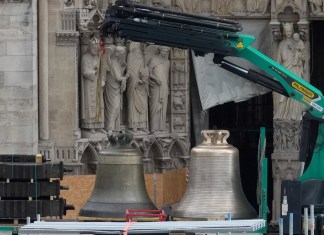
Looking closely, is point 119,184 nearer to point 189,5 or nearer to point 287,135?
point 287,135

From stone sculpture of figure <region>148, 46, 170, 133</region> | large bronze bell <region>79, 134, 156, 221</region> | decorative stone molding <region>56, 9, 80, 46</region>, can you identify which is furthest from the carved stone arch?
large bronze bell <region>79, 134, 156, 221</region>

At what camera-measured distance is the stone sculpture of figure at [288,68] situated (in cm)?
5838

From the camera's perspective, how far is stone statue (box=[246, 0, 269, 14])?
59.0 meters

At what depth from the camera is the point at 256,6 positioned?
59094 millimetres

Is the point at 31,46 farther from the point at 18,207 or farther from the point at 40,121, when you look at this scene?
the point at 18,207

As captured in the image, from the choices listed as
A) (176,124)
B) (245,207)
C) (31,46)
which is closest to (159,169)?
(176,124)

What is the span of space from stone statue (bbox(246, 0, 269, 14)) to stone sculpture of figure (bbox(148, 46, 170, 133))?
214 centimetres

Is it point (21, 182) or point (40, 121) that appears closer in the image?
point (21, 182)

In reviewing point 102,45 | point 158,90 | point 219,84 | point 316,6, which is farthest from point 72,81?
point 316,6

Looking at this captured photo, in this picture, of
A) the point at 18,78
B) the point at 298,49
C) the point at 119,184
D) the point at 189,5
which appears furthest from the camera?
the point at 189,5

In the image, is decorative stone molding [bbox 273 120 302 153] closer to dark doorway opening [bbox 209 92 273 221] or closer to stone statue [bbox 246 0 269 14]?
stone statue [bbox 246 0 269 14]

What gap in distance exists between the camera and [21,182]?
158 ft

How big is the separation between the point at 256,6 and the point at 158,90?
2.90 meters

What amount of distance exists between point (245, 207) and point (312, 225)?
2.06 metres
